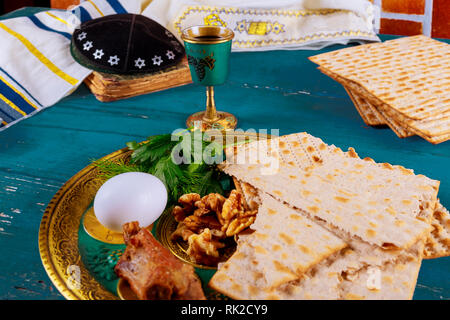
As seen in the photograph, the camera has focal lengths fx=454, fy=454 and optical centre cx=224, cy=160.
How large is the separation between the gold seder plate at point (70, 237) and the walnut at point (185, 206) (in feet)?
0.19

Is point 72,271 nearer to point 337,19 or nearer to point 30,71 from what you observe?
point 30,71

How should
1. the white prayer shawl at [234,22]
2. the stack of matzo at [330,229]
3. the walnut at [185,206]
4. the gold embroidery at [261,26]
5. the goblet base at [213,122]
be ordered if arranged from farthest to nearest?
the gold embroidery at [261,26] → the white prayer shawl at [234,22] → the goblet base at [213,122] → the walnut at [185,206] → the stack of matzo at [330,229]

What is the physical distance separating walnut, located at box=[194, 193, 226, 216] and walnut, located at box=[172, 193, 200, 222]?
19mm

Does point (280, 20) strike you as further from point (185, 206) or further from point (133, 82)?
point (185, 206)

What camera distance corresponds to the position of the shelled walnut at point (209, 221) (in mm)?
844

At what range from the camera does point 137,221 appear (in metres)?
0.86

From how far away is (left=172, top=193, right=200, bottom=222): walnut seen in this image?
0.94m

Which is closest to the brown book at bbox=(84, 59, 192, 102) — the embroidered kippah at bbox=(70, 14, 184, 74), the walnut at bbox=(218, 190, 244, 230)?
the embroidered kippah at bbox=(70, 14, 184, 74)

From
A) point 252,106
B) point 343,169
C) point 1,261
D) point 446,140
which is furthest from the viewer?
point 252,106

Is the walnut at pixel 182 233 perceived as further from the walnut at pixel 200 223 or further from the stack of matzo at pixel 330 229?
the stack of matzo at pixel 330 229

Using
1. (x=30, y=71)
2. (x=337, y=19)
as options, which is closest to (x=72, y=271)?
(x=30, y=71)

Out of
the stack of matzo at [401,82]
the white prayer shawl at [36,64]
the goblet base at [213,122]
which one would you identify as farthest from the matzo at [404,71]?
the white prayer shawl at [36,64]

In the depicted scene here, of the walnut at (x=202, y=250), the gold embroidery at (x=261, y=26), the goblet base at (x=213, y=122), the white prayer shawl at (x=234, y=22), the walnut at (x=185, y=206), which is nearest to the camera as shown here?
the walnut at (x=202, y=250)
